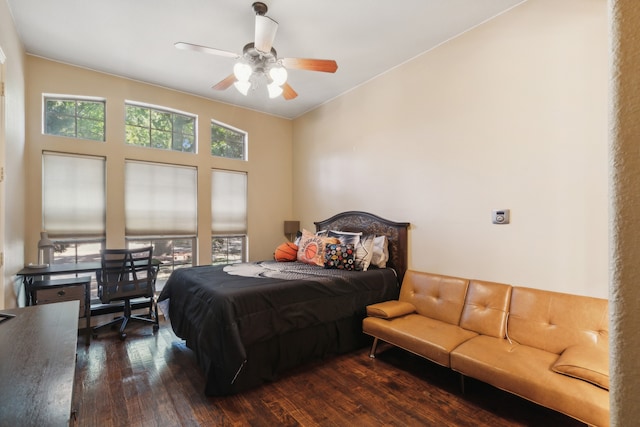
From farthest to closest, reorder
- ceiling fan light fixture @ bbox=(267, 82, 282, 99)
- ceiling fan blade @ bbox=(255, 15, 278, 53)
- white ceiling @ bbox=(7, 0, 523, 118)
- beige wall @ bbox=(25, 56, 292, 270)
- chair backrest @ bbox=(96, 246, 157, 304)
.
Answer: beige wall @ bbox=(25, 56, 292, 270) → chair backrest @ bbox=(96, 246, 157, 304) → ceiling fan light fixture @ bbox=(267, 82, 282, 99) → white ceiling @ bbox=(7, 0, 523, 118) → ceiling fan blade @ bbox=(255, 15, 278, 53)

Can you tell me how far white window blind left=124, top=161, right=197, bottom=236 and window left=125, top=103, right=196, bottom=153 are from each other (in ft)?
1.10

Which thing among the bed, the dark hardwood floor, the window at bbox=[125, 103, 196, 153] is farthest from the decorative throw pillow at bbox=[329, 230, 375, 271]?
the window at bbox=[125, 103, 196, 153]

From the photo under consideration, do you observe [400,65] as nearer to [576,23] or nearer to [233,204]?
[576,23]

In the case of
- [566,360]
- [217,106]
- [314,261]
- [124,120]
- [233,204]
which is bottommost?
[566,360]

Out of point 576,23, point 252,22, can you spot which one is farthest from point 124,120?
point 576,23

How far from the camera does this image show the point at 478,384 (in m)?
2.41

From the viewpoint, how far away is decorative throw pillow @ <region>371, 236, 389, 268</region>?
11.7 feet

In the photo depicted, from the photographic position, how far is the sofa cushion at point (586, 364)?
1684 millimetres

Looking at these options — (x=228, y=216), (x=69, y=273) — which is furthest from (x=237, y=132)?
(x=69, y=273)

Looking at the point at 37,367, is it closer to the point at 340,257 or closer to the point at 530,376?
the point at 530,376

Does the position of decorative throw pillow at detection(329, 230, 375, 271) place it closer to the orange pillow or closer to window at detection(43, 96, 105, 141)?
the orange pillow

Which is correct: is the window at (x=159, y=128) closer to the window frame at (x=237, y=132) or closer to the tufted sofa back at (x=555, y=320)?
the window frame at (x=237, y=132)

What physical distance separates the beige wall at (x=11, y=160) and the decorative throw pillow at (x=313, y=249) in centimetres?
279

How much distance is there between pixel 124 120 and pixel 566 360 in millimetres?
5138
